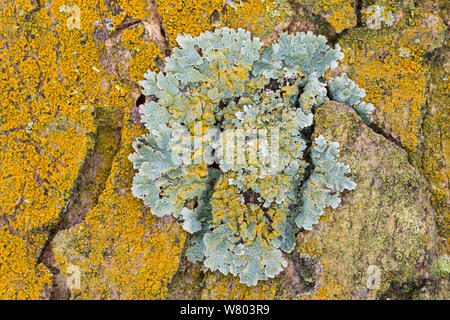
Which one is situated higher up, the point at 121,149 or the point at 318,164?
the point at 121,149

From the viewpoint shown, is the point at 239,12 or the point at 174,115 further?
the point at 239,12

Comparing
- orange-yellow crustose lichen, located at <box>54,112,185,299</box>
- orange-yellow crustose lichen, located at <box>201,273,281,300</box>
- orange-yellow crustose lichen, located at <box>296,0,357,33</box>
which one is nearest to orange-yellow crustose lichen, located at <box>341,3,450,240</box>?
orange-yellow crustose lichen, located at <box>296,0,357,33</box>

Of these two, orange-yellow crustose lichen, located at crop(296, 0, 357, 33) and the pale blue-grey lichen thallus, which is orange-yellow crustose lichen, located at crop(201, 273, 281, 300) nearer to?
the pale blue-grey lichen thallus

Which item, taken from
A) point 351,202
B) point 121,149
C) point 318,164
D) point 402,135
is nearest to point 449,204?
point 402,135

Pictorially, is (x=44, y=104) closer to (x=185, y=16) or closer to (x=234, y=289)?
(x=185, y=16)

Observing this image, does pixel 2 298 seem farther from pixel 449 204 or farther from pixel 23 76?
pixel 449 204

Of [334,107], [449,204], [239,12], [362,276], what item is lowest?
[362,276]
